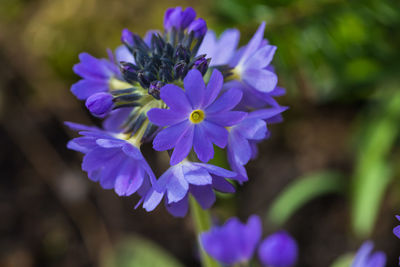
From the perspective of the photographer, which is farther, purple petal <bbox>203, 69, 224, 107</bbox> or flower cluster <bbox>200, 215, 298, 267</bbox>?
flower cluster <bbox>200, 215, 298, 267</bbox>

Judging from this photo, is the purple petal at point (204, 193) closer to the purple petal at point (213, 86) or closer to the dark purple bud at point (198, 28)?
the purple petal at point (213, 86)

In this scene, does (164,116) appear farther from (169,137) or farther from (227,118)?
(227,118)

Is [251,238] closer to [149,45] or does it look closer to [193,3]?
[149,45]

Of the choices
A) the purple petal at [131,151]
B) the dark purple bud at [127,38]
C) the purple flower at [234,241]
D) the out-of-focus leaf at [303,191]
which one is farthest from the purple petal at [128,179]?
the out-of-focus leaf at [303,191]

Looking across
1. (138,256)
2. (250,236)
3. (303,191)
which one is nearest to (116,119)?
(250,236)

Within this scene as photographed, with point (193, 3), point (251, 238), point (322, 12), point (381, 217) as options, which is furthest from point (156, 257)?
point (193, 3)

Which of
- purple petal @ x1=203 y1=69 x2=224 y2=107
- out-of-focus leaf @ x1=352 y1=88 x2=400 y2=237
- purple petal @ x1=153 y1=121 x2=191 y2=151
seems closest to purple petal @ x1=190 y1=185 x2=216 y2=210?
purple petal @ x1=153 y1=121 x2=191 y2=151

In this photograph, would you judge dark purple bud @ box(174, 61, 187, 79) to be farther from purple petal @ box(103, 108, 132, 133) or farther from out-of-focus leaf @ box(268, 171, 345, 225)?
out-of-focus leaf @ box(268, 171, 345, 225)
